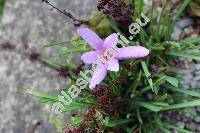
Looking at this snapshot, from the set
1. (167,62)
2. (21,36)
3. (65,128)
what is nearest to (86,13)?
(21,36)

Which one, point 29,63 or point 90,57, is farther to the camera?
point 29,63

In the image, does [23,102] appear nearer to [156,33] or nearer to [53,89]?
[53,89]

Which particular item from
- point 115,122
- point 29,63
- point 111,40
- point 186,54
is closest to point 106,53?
point 111,40

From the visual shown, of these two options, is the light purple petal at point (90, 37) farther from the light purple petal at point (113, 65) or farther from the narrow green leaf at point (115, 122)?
the narrow green leaf at point (115, 122)

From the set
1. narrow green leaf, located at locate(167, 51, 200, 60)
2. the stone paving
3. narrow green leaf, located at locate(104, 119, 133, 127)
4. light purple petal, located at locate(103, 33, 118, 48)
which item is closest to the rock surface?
the stone paving

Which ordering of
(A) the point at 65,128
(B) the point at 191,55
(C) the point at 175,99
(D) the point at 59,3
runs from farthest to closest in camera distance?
(D) the point at 59,3 → (C) the point at 175,99 → (B) the point at 191,55 → (A) the point at 65,128

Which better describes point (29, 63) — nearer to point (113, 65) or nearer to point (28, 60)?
point (28, 60)

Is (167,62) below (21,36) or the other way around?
below
